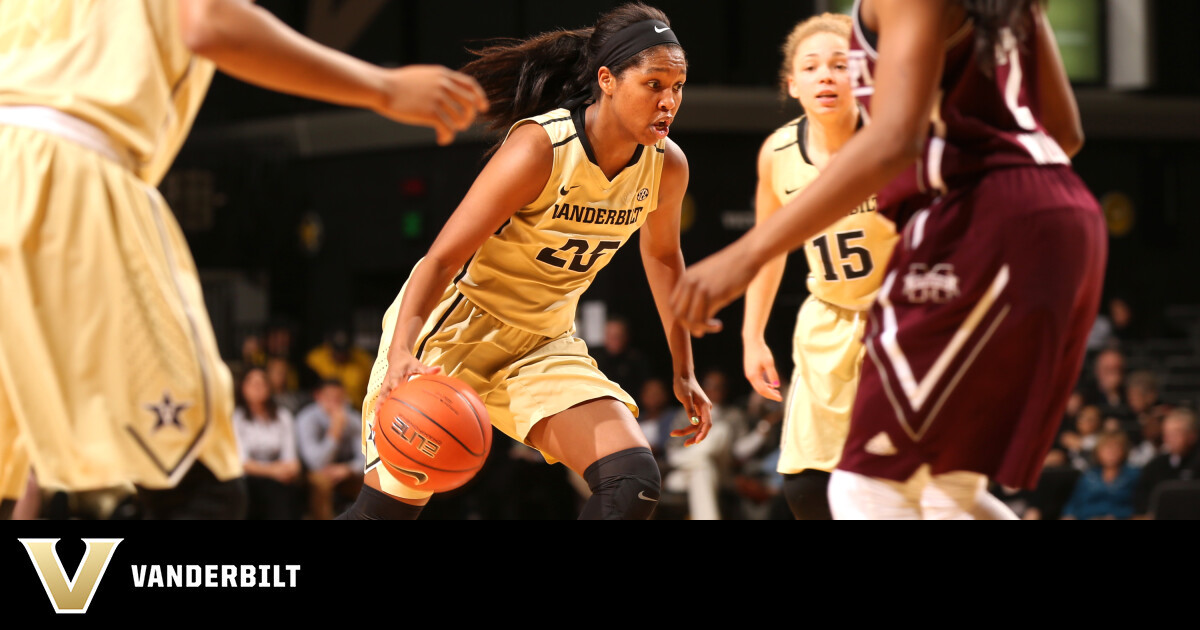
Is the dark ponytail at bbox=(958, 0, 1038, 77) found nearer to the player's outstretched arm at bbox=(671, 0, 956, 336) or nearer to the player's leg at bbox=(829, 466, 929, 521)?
the player's outstretched arm at bbox=(671, 0, 956, 336)

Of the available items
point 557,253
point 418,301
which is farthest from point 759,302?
point 418,301

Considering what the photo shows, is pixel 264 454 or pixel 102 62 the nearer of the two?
pixel 102 62

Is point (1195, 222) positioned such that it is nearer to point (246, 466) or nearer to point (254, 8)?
point (246, 466)

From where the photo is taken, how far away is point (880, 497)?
221cm

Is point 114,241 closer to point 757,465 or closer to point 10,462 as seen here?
point 10,462

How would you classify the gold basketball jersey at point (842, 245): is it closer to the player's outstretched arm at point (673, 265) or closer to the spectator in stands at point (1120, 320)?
the player's outstretched arm at point (673, 265)

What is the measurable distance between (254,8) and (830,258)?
226cm

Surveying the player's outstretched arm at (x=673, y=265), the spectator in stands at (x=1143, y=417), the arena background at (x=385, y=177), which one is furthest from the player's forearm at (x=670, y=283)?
the arena background at (x=385, y=177)

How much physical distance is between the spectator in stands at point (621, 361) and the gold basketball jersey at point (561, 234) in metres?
4.55

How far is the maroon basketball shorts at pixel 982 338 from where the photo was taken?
211 centimetres

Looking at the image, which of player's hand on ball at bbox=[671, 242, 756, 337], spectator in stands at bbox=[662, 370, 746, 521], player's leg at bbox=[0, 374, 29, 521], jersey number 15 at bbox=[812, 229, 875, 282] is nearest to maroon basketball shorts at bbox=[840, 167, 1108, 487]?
player's hand on ball at bbox=[671, 242, 756, 337]

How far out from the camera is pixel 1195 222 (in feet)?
42.7

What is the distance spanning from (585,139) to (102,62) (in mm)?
1515

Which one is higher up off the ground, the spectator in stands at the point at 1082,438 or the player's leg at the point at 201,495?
the player's leg at the point at 201,495
